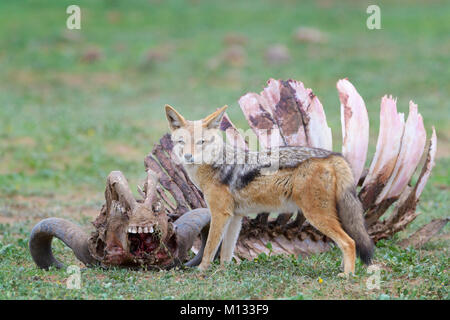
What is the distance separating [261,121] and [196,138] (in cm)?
180

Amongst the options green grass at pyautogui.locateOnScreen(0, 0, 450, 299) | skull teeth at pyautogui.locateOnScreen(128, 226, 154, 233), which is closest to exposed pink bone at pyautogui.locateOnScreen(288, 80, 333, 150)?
green grass at pyautogui.locateOnScreen(0, 0, 450, 299)

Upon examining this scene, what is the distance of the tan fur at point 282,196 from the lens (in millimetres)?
6777

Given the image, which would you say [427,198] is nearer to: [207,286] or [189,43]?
[207,286]

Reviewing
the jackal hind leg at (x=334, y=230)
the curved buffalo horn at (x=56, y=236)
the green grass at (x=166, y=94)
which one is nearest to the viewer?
the green grass at (x=166, y=94)

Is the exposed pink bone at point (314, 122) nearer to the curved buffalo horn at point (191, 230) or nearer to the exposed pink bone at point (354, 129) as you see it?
the exposed pink bone at point (354, 129)

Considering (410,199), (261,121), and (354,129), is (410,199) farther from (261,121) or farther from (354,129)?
(261,121)

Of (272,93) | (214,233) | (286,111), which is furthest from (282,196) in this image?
(272,93)

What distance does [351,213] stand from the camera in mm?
6844

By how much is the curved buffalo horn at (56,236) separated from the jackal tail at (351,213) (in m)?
2.47

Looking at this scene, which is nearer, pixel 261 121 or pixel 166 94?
pixel 261 121

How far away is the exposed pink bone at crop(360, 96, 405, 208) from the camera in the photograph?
322 inches

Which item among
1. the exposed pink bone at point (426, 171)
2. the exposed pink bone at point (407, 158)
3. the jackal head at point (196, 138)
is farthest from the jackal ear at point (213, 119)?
the exposed pink bone at point (426, 171)

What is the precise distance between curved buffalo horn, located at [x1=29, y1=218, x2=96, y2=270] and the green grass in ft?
0.62

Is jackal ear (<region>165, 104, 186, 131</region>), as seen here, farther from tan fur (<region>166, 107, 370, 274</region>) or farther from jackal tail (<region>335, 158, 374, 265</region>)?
jackal tail (<region>335, 158, 374, 265</region>)
